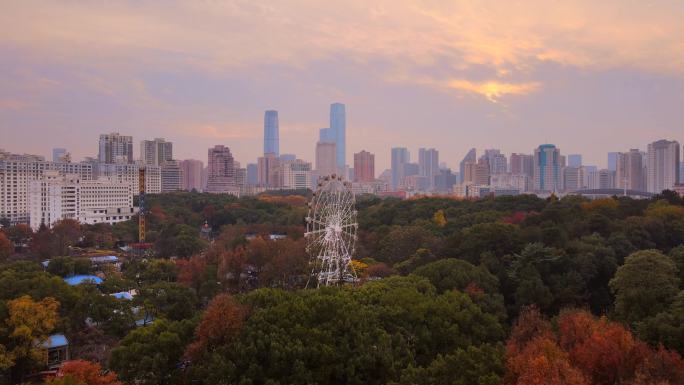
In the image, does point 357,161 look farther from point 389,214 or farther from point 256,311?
point 256,311

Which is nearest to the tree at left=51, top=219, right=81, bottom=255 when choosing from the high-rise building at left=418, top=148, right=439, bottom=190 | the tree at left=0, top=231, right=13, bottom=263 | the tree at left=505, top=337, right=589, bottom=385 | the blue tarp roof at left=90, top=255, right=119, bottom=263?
the blue tarp roof at left=90, top=255, right=119, bottom=263

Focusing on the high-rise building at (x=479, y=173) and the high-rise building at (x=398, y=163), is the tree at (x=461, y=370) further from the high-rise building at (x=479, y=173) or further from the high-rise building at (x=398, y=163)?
the high-rise building at (x=398, y=163)

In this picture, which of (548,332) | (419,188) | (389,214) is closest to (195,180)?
(419,188)

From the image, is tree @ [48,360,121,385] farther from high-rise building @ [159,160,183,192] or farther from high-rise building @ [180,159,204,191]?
high-rise building @ [180,159,204,191]

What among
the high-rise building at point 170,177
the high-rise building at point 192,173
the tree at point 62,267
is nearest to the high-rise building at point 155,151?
the high-rise building at point 170,177

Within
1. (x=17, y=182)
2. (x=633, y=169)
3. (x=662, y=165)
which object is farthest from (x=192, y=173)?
(x=662, y=165)
